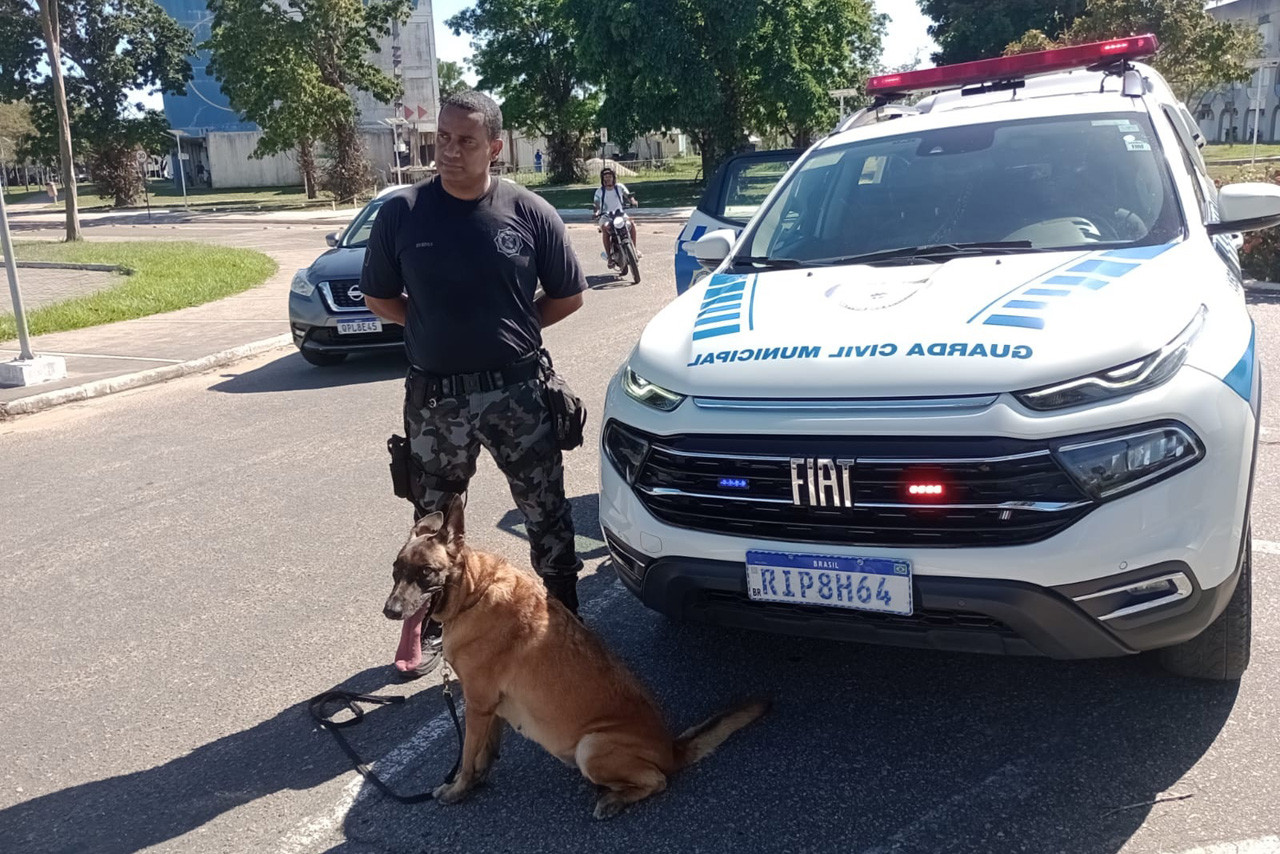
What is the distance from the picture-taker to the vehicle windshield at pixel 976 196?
12.7 ft

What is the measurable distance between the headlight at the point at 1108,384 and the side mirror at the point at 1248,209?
1.24 metres

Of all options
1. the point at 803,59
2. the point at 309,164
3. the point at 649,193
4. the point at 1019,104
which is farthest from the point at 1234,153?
the point at 1019,104

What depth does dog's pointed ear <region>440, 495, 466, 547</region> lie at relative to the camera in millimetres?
2898

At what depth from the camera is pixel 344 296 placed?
9930 millimetres

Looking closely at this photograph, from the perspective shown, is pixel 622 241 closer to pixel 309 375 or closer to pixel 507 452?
pixel 309 375

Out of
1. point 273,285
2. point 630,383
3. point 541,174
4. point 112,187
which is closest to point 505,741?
point 630,383

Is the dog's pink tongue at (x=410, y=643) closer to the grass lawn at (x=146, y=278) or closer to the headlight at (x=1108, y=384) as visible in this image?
the headlight at (x=1108, y=384)

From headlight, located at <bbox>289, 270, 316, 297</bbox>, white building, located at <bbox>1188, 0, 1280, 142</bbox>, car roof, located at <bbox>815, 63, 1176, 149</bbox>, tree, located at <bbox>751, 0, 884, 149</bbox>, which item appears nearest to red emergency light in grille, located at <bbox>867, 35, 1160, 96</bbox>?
car roof, located at <bbox>815, 63, 1176, 149</bbox>

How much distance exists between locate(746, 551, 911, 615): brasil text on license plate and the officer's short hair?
1590mm

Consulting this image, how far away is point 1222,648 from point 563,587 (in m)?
2.09

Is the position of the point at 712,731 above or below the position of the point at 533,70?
below

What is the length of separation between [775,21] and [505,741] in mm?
32869

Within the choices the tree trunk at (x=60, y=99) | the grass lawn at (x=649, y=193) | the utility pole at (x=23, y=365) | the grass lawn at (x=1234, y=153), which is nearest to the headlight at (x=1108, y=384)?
the utility pole at (x=23, y=365)

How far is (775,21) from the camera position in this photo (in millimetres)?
33125
